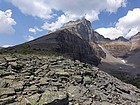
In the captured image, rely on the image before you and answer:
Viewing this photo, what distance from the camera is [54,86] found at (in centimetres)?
2733

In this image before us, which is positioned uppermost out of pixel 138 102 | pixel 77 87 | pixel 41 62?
pixel 41 62

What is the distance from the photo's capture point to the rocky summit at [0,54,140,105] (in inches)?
946

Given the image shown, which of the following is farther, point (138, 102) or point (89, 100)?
point (138, 102)

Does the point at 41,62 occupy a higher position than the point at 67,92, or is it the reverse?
the point at 41,62

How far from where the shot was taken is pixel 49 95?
24359mm

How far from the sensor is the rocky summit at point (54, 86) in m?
24.0

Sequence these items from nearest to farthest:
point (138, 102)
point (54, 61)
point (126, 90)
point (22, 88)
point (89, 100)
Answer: point (22, 88)
point (89, 100)
point (138, 102)
point (126, 90)
point (54, 61)

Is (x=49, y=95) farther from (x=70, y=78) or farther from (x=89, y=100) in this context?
(x=70, y=78)

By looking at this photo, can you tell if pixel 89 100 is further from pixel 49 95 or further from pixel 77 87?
pixel 49 95

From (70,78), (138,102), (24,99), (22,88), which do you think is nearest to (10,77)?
(22,88)

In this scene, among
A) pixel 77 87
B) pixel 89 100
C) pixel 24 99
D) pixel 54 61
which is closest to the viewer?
pixel 24 99

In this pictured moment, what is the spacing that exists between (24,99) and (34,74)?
20.6 feet

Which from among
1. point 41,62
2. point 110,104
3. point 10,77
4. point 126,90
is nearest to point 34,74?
point 10,77

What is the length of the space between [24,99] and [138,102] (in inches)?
544
